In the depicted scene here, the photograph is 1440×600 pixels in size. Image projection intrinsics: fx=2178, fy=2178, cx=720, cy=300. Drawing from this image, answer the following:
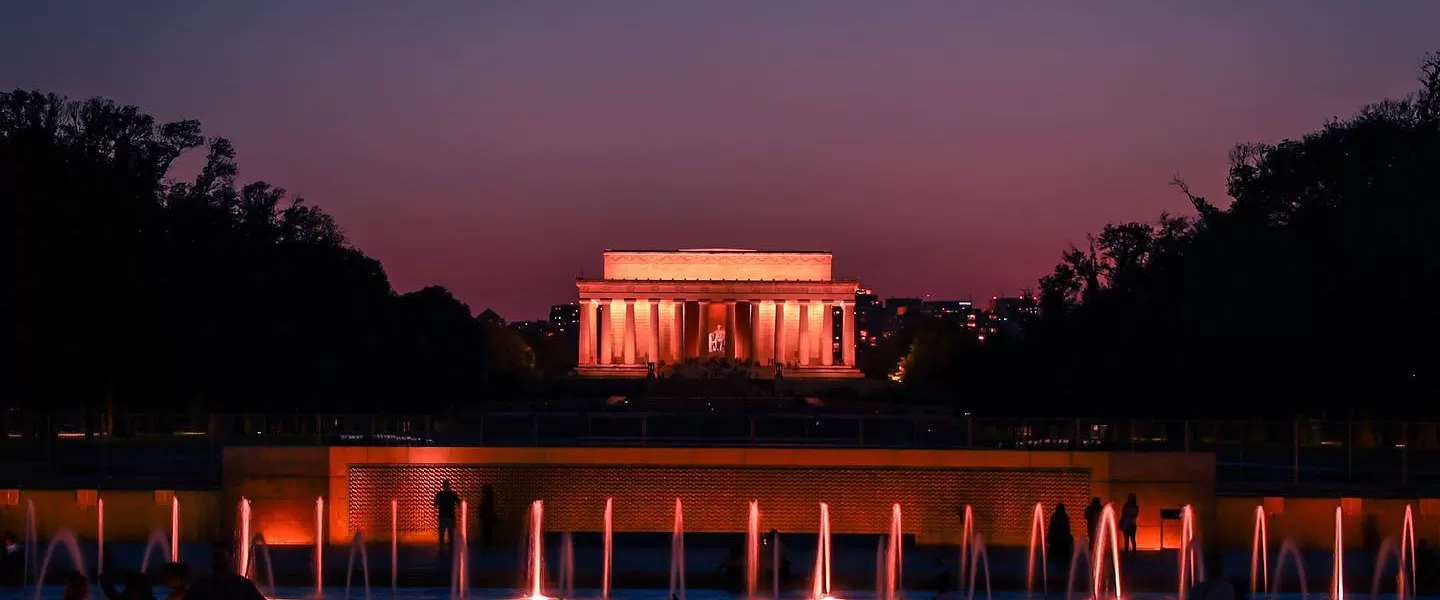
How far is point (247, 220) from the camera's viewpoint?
3371 inches

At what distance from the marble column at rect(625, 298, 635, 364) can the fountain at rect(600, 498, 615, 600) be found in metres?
122

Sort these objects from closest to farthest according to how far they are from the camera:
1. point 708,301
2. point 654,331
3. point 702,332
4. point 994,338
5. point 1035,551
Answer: point 1035,551 → point 994,338 → point 708,301 → point 654,331 → point 702,332

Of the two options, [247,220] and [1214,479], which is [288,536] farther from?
[247,220]

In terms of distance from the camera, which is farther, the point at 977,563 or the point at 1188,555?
the point at 1188,555

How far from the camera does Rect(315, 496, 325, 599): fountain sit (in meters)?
31.8

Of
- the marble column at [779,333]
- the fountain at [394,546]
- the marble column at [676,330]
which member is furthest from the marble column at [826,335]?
the fountain at [394,546]

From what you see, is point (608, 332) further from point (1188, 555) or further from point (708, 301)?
point (1188, 555)

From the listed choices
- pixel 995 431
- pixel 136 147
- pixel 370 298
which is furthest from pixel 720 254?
pixel 995 431

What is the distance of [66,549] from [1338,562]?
20.4 metres

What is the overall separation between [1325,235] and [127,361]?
34414 millimetres

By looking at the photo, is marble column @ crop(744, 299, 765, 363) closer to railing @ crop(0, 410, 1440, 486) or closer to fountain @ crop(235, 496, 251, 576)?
railing @ crop(0, 410, 1440, 486)

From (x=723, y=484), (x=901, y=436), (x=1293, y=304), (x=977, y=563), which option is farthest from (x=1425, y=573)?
(x=1293, y=304)

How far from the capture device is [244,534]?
3562 cm

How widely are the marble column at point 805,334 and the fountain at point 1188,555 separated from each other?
409 feet
